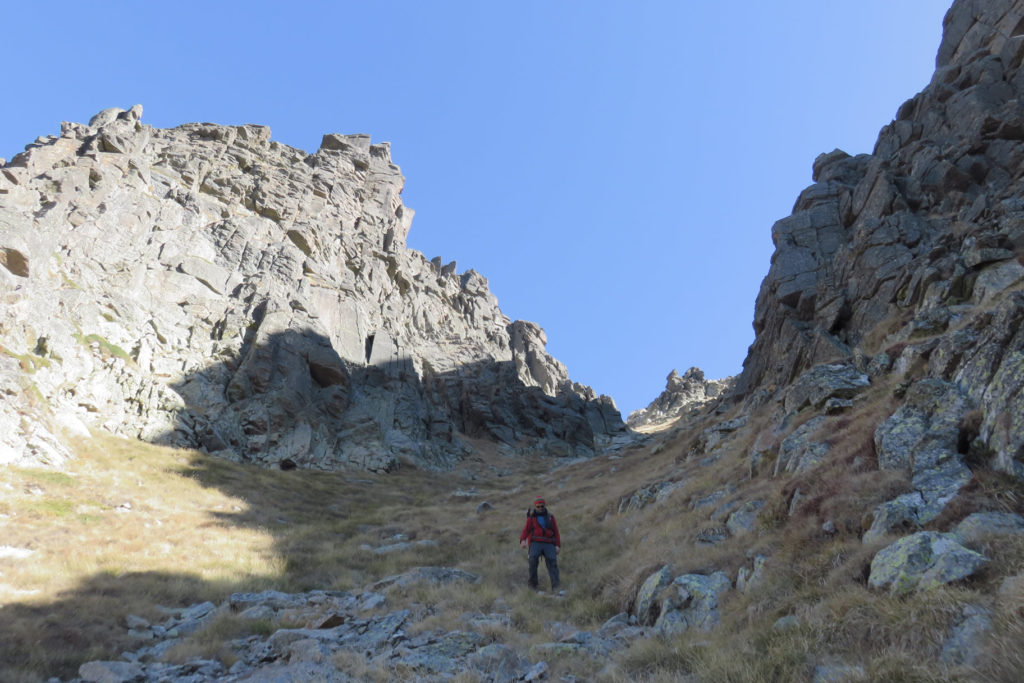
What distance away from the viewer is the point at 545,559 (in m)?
12.9

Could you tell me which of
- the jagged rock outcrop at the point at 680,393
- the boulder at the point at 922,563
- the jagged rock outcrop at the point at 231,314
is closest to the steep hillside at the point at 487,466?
the boulder at the point at 922,563

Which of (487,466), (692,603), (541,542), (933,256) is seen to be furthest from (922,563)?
(487,466)

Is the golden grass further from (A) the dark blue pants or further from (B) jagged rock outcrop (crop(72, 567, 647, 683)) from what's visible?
(A) the dark blue pants

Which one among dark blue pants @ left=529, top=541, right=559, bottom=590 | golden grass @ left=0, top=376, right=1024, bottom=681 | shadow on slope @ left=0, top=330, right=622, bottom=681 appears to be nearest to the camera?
golden grass @ left=0, top=376, right=1024, bottom=681

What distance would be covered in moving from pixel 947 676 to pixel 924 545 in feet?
7.63

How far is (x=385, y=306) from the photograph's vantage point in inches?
2645

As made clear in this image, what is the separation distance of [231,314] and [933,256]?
158 ft

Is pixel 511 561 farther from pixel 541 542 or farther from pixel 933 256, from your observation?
pixel 933 256

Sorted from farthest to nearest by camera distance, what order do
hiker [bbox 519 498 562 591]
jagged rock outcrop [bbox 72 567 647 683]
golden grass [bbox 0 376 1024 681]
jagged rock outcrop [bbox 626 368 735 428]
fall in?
jagged rock outcrop [bbox 626 368 735 428], hiker [bbox 519 498 562 591], jagged rock outcrop [bbox 72 567 647 683], golden grass [bbox 0 376 1024 681]

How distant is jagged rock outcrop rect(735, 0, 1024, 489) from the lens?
9.55 metres

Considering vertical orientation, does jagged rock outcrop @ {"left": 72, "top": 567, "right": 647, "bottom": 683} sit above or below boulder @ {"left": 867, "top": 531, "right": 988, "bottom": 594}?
below

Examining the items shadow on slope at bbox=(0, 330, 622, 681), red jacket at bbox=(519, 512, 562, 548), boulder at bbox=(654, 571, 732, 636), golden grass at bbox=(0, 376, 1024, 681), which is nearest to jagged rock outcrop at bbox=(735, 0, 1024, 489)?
golden grass at bbox=(0, 376, 1024, 681)

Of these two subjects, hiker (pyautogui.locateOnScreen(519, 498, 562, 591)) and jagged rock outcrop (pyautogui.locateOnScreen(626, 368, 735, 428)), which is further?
jagged rock outcrop (pyautogui.locateOnScreen(626, 368, 735, 428))

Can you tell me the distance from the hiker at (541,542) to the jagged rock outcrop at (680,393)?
114m
